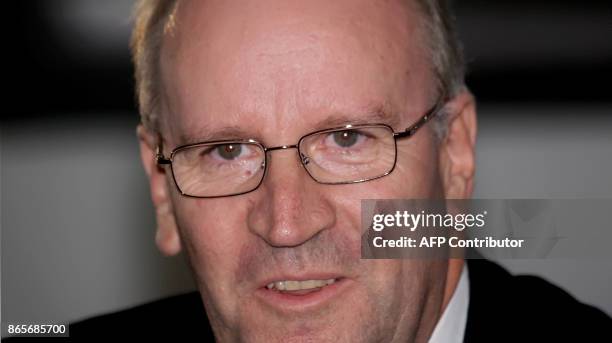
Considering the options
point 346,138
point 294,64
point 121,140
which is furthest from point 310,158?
point 121,140

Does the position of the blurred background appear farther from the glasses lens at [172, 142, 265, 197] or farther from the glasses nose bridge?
the glasses nose bridge

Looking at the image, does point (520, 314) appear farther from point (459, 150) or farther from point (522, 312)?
point (459, 150)

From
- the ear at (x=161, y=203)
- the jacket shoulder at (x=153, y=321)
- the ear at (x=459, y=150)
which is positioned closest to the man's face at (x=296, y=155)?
the ear at (x=459, y=150)

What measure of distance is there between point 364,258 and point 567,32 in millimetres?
2494

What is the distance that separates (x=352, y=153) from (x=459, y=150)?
446 millimetres

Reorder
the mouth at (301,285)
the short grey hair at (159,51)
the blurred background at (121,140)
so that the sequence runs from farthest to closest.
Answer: the blurred background at (121,140), the short grey hair at (159,51), the mouth at (301,285)

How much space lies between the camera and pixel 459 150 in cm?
297

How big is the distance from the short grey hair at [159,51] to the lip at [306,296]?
0.59 m

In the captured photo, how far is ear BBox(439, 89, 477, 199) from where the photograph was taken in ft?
9.65

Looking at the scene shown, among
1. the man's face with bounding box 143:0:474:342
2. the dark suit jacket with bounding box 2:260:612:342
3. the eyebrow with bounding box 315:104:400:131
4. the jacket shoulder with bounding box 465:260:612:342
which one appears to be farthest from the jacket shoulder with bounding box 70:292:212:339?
the eyebrow with bounding box 315:104:400:131

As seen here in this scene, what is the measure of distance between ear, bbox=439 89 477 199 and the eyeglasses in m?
0.13

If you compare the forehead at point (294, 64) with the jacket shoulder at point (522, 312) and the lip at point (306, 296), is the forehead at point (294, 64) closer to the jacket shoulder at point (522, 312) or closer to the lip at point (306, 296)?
the lip at point (306, 296)


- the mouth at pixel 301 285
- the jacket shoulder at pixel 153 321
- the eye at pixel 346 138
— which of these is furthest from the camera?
the jacket shoulder at pixel 153 321

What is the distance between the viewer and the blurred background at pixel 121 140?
4.54 metres
